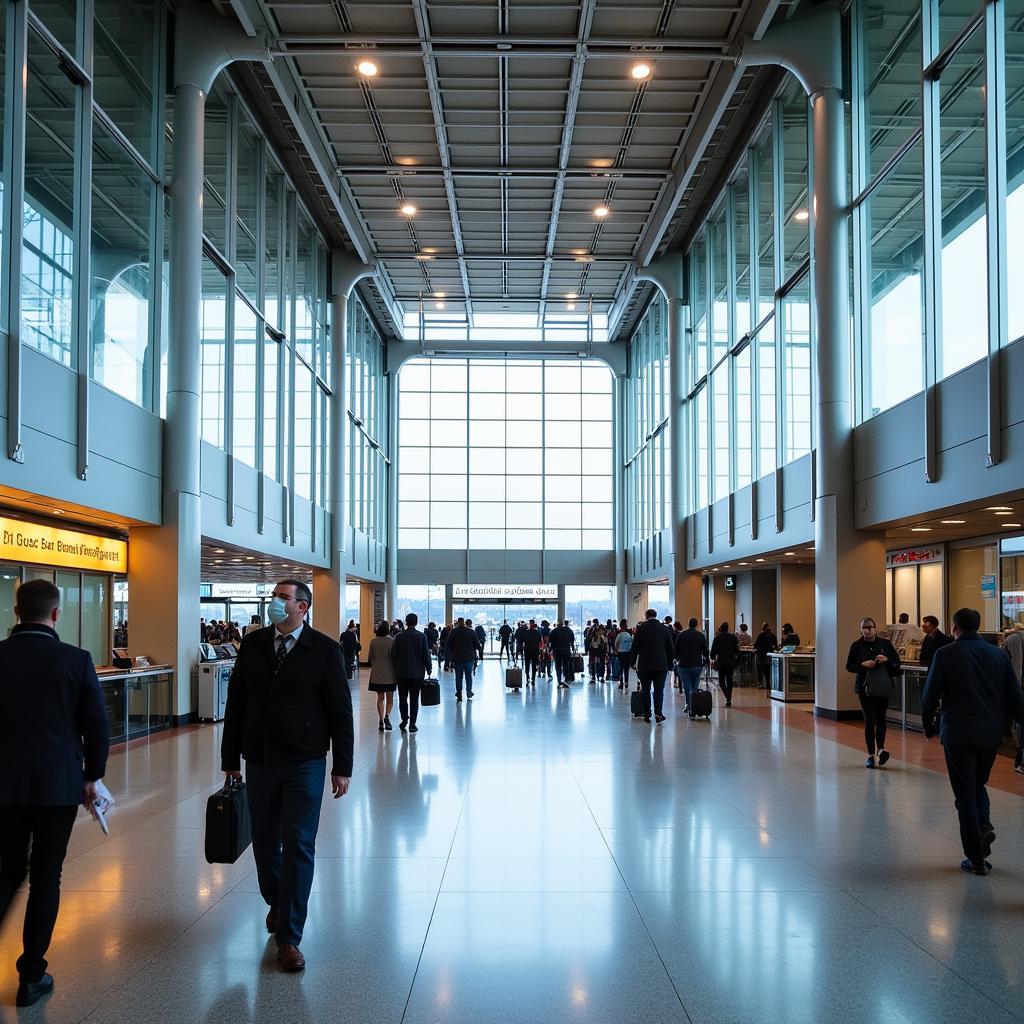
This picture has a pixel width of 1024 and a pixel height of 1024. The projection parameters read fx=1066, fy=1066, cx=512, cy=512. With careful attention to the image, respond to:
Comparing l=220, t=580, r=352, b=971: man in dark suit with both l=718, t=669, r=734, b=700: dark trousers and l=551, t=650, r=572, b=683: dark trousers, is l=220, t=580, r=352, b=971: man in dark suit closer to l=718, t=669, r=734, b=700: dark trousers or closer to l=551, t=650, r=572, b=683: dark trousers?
l=718, t=669, r=734, b=700: dark trousers

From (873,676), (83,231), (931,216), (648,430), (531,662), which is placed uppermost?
(648,430)

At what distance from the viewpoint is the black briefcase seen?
5.56 m

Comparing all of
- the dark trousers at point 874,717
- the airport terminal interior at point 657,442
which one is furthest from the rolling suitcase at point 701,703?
the dark trousers at point 874,717

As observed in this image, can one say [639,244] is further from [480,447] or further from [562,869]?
[562,869]

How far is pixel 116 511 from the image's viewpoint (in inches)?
579

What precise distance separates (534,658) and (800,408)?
12040 mm

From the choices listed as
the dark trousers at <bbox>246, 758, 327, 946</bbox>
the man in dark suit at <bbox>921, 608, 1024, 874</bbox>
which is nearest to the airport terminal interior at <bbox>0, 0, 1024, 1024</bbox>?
the dark trousers at <bbox>246, 758, 327, 946</bbox>

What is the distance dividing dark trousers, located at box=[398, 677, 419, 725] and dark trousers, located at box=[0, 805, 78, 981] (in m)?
10.9

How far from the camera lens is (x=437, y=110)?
22078 millimetres

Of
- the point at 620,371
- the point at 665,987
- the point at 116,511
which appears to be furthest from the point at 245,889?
the point at 620,371

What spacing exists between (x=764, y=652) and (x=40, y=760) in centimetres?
2273

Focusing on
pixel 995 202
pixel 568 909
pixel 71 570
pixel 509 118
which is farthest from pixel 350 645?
pixel 568 909

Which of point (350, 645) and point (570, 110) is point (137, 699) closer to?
point (350, 645)

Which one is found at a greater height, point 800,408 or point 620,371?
point 620,371
